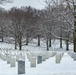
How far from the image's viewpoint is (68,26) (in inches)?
755

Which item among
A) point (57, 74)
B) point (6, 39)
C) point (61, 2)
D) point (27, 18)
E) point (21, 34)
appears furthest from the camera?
point (6, 39)

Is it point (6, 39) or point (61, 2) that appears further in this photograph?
point (6, 39)

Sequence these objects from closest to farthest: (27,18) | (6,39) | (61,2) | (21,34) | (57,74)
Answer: (57,74), (61,2), (21,34), (27,18), (6,39)

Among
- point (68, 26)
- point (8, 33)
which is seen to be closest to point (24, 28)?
point (8, 33)

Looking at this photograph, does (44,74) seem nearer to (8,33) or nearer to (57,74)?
(57,74)

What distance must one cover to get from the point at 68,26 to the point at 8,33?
134 feet

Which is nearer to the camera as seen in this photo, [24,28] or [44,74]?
[44,74]

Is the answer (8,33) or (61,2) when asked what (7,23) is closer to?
(8,33)

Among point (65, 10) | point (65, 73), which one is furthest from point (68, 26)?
point (65, 73)

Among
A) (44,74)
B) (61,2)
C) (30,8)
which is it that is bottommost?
(44,74)

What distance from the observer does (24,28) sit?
5475 centimetres

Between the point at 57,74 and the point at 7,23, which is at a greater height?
the point at 7,23

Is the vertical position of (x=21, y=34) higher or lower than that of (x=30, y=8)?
lower

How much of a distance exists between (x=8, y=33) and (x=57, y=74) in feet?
154
